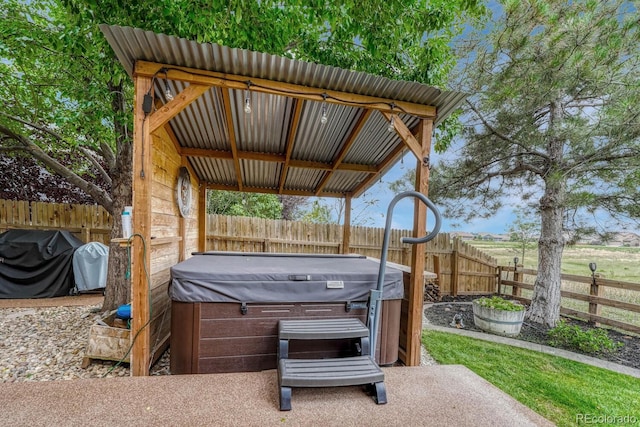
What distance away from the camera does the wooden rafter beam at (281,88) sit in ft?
7.40

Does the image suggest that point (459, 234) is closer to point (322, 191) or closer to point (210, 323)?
point (322, 191)

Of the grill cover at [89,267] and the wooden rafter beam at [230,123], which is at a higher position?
the wooden rafter beam at [230,123]

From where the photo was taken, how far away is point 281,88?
2.45 meters

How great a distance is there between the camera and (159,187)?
3193 millimetres

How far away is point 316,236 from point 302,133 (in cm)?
371

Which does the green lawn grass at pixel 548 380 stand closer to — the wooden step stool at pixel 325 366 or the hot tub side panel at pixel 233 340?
the wooden step stool at pixel 325 366

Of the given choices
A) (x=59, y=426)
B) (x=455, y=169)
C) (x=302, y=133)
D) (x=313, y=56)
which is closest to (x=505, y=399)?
(x=59, y=426)

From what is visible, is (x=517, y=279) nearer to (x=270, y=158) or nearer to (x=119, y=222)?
(x=270, y=158)

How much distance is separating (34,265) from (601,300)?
10.5 meters

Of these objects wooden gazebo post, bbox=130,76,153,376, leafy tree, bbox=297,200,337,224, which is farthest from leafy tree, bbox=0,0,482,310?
leafy tree, bbox=297,200,337,224

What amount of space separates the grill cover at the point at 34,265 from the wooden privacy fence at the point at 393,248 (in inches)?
145

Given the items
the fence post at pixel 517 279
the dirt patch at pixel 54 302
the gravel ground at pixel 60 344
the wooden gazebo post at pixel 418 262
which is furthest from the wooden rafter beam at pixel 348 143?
the fence post at pixel 517 279

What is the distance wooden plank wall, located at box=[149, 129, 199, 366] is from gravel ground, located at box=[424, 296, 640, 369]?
14.4ft

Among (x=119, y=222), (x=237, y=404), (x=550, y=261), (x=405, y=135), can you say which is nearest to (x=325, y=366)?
(x=237, y=404)
